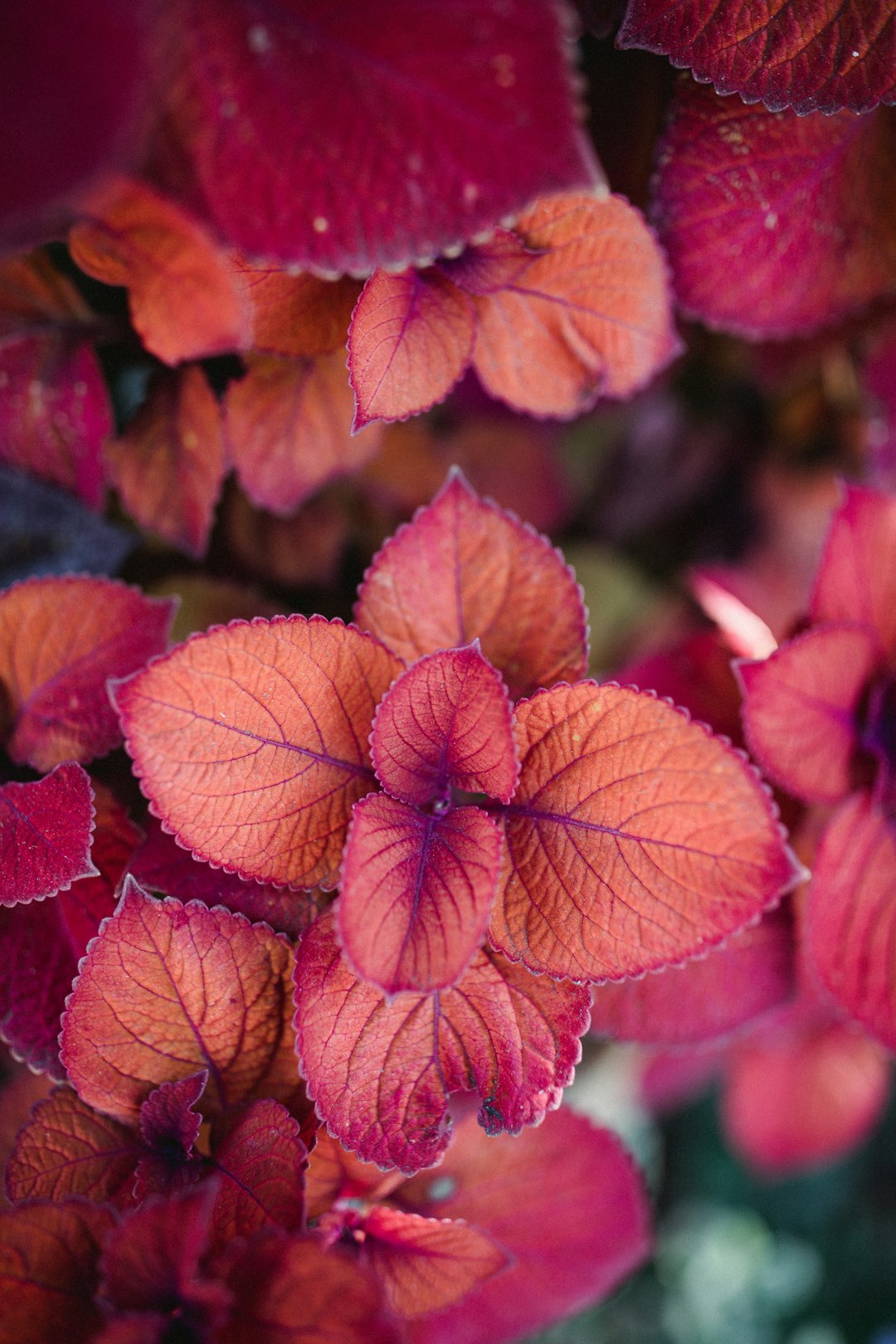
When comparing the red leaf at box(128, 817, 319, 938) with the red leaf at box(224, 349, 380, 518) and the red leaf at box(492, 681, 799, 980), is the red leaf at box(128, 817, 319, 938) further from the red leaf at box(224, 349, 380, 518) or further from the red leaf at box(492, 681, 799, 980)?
the red leaf at box(224, 349, 380, 518)

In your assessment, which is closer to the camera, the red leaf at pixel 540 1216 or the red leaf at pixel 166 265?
the red leaf at pixel 166 265

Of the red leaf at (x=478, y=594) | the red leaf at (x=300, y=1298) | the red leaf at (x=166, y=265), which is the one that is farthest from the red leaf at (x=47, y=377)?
the red leaf at (x=300, y=1298)

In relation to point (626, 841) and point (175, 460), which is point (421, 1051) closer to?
point (626, 841)

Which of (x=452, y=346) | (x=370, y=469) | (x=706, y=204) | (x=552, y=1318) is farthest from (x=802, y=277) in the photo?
(x=552, y=1318)

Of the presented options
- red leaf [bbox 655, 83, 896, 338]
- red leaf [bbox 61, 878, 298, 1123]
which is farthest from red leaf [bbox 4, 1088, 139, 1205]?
red leaf [bbox 655, 83, 896, 338]

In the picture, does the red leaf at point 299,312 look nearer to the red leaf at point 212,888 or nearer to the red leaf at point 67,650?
the red leaf at point 67,650

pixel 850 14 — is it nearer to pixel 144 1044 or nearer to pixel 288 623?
pixel 288 623

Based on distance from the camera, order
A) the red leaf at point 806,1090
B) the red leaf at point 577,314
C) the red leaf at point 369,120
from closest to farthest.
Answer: the red leaf at point 369,120
the red leaf at point 577,314
the red leaf at point 806,1090
